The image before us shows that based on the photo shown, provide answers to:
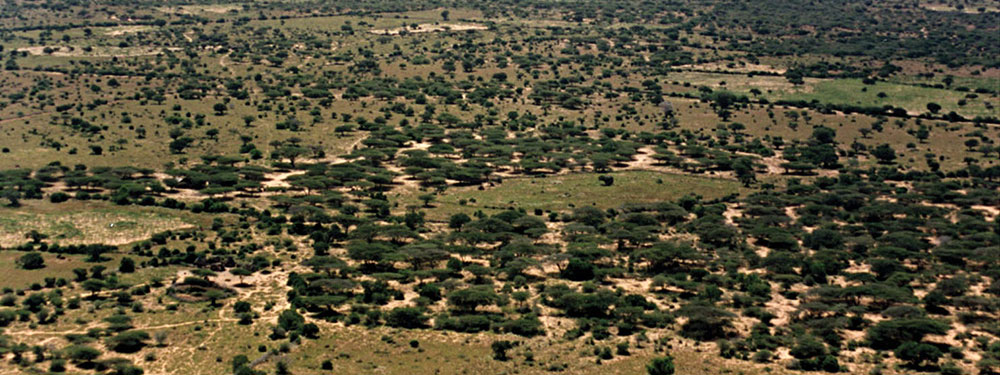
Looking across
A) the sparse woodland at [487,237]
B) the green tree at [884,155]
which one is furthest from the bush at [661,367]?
the green tree at [884,155]

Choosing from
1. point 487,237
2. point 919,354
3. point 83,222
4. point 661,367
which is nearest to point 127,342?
point 83,222

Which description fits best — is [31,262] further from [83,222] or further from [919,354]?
[919,354]

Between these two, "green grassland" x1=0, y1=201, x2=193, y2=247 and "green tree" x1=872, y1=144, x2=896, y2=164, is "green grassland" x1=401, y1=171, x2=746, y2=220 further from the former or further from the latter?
"green grassland" x1=0, y1=201, x2=193, y2=247

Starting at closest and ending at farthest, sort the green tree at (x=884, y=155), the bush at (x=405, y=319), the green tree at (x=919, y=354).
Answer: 1. the green tree at (x=919, y=354)
2. the bush at (x=405, y=319)
3. the green tree at (x=884, y=155)

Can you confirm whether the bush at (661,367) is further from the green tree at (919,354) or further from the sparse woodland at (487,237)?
the green tree at (919,354)

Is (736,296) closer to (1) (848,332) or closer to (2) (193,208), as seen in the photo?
(1) (848,332)

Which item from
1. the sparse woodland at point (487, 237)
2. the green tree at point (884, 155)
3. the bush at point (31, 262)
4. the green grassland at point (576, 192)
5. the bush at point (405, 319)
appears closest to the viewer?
the sparse woodland at point (487, 237)

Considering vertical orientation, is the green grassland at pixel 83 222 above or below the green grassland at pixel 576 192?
above

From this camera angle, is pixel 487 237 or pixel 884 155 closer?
pixel 487 237

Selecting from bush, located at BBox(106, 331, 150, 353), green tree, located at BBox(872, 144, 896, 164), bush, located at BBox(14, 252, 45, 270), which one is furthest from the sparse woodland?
bush, located at BBox(14, 252, 45, 270)

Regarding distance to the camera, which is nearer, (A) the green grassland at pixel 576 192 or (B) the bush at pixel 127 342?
(B) the bush at pixel 127 342

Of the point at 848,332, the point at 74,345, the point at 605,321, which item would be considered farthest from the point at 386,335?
the point at 848,332
